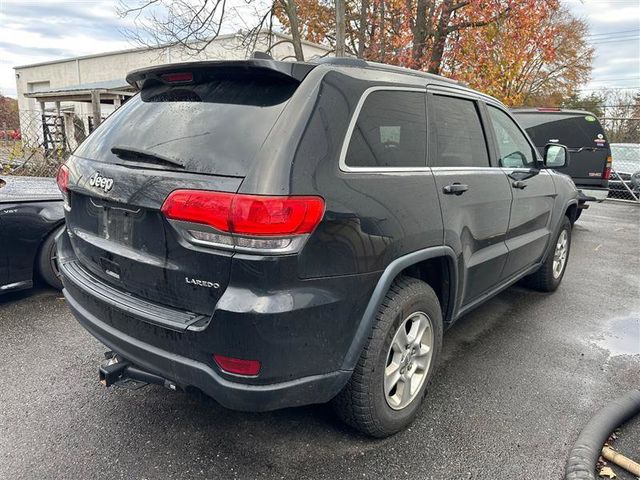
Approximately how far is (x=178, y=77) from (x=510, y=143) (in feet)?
8.73

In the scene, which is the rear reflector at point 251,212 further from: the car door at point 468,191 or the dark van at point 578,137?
the dark van at point 578,137

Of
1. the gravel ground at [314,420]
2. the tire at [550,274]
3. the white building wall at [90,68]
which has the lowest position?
the gravel ground at [314,420]

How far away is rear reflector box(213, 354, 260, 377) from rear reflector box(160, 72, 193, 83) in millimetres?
1363

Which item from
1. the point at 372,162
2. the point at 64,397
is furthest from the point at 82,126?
the point at 372,162

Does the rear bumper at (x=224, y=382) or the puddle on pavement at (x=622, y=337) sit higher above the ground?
the rear bumper at (x=224, y=382)

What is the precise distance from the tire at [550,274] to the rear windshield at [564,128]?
4316mm

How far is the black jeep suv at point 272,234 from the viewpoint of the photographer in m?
1.93

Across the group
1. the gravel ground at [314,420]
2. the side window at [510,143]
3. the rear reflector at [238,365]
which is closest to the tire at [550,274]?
the gravel ground at [314,420]

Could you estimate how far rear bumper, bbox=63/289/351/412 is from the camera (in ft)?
6.55

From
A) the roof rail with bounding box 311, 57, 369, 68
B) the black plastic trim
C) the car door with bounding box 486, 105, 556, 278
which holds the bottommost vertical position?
the black plastic trim

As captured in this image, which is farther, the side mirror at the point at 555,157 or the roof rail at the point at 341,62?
the side mirror at the point at 555,157

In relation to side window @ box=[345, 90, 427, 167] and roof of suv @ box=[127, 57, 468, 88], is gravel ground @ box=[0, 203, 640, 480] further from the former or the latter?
roof of suv @ box=[127, 57, 468, 88]

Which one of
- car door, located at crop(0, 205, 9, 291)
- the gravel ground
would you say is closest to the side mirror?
the gravel ground

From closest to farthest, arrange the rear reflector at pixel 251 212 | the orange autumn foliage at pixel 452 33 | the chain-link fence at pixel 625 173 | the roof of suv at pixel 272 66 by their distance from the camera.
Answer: the rear reflector at pixel 251 212
the roof of suv at pixel 272 66
the orange autumn foliage at pixel 452 33
the chain-link fence at pixel 625 173
